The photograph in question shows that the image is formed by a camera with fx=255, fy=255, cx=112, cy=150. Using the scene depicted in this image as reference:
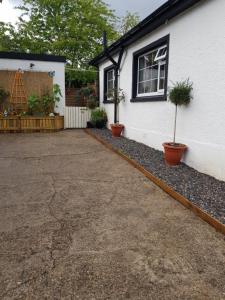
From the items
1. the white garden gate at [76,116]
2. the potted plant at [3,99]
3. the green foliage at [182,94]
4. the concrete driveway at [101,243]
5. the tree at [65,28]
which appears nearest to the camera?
the concrete driveway at [101,243]

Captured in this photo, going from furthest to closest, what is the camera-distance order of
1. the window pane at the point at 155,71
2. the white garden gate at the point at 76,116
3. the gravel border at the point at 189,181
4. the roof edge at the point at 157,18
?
the white garden gate at the point at 76,116 → the window pane at the point at 155,71 → the roof edge at the point at 157,18 → the gravel border at the point at 189,181

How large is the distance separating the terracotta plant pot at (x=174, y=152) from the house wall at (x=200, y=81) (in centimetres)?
18

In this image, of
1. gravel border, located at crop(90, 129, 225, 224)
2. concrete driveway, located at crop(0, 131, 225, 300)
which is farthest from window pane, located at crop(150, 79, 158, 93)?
concrete driveway, located at crop(0, 131, 225, 300)

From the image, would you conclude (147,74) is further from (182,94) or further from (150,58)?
(182,94)

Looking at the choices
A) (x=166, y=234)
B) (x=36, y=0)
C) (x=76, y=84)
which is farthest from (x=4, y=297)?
(x=36, y=0)

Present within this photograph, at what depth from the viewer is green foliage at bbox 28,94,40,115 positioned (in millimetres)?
9986

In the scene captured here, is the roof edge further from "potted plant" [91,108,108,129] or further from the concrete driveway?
the concrete driveway

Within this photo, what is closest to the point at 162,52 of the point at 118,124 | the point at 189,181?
the point at 118,124

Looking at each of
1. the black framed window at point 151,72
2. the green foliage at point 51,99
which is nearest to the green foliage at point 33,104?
the green foliage at point 51,99

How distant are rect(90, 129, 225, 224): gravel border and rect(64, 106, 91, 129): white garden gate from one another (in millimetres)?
5493

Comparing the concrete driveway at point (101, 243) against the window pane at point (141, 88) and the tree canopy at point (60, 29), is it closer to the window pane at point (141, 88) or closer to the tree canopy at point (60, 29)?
the window pane at point (141, 88)

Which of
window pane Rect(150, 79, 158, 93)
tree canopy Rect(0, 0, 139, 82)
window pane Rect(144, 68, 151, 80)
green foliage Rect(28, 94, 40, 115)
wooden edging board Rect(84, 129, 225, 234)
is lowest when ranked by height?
wooden edging board Rect(84, 129, 225, 234)

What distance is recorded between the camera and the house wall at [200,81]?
4.00m

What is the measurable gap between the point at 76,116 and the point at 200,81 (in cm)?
745
